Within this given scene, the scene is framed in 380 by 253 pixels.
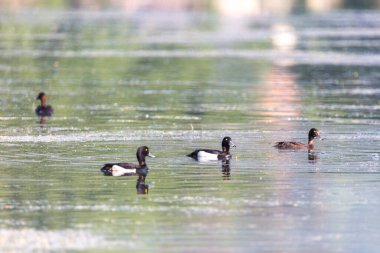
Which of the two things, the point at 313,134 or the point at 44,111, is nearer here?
the point at 313,134

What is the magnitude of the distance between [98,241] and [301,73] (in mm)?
32208

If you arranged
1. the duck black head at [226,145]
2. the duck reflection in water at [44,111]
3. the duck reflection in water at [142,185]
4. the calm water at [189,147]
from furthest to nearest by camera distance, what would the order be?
the duck reflection in water at [44,111] < the duck black head at [226,145] < the duck reflection in water at [142,185] < the calm water at [189,147]

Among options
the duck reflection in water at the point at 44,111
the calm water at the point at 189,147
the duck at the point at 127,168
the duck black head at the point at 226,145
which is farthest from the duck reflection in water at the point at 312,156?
the duck reflection in water at the point at 44,111

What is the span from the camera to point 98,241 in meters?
18.3

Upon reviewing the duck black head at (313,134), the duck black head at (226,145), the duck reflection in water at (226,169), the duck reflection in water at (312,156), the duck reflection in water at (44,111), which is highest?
the duck reflection in water at (44,111)

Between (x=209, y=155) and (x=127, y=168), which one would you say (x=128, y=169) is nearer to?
(x=127, y=168)

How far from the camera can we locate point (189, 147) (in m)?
28.2

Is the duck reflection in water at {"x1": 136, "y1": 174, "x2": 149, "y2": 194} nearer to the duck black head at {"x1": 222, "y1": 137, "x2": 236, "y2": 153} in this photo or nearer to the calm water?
the calm water

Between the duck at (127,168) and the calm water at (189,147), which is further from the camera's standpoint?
the duck at (127,168)

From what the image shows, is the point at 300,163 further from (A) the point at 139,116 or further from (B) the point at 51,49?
(B) the point at 51,49

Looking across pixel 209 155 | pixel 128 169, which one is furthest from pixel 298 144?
pixel 128 169

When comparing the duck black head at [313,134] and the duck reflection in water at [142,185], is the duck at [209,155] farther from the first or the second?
the duck black head at [313,134]

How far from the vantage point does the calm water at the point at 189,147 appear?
1902 cm

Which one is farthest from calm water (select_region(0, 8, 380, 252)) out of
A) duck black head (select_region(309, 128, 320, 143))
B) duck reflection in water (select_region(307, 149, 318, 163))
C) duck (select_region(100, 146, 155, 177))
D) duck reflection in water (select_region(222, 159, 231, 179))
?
duck black head (select_region(309, 128, 320, 143))
